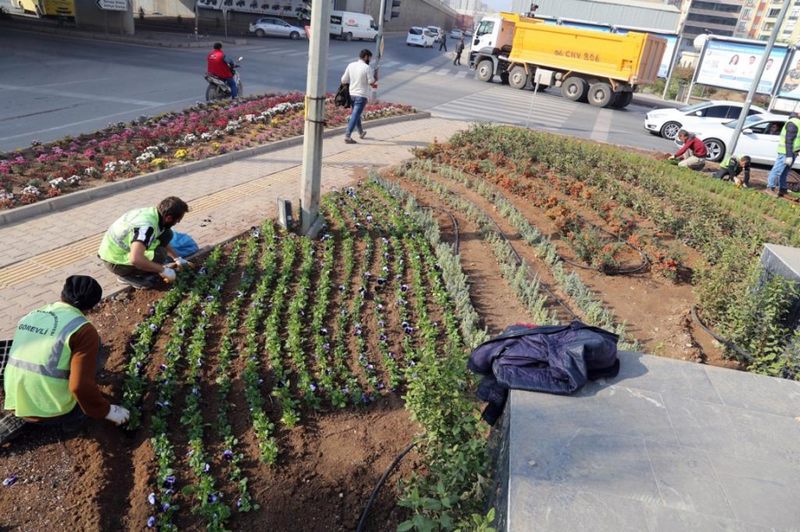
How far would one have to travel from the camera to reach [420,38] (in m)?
46.3

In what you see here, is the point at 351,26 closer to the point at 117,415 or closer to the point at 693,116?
the point at 693,116

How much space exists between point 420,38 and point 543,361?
46915 millimetres

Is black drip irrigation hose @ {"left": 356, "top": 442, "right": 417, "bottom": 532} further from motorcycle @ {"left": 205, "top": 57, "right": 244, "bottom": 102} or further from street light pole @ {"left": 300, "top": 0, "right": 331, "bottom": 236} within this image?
motorcycle @ {"left": 205, "top": 57, "right": 244, "bottom": 102}

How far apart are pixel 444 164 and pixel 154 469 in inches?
320

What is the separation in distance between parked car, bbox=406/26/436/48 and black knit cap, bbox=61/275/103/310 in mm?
46507

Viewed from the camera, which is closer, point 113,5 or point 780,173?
point 780,173

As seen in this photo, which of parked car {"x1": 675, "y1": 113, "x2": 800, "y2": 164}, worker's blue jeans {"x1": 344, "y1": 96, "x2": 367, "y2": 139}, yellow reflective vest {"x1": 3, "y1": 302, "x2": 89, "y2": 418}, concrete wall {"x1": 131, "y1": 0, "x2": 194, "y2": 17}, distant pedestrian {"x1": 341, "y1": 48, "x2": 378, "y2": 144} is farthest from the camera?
concrete wall {"x1": 131, "y1": 0, "x2": 194, "y2": 17}

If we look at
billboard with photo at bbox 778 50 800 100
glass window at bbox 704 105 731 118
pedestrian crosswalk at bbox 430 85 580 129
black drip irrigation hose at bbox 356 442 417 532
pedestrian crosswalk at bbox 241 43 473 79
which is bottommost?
black drip irrigation hose at bbox 356 442 417 532

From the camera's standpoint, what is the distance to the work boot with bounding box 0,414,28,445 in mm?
3738

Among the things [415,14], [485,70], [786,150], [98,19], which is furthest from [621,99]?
[415,14]

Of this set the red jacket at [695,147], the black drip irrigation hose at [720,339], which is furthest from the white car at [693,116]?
the black drip irrigation hose at [720,339]

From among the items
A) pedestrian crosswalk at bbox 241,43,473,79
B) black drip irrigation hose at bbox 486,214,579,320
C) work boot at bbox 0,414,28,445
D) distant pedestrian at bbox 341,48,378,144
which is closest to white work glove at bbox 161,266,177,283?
work boot at bbox 0,414,28,445

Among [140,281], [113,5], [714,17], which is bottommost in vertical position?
[140,281]

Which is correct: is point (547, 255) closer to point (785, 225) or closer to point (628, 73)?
point (785, 225)
